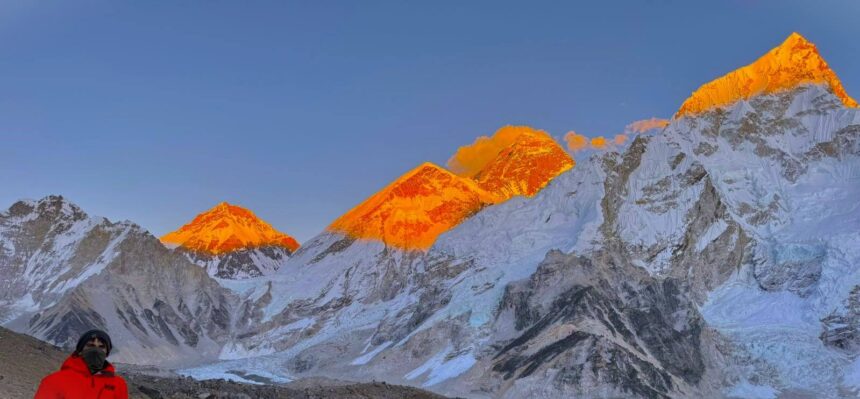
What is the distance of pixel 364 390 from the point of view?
324ft

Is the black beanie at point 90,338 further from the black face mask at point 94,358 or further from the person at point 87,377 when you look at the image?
the black face mask at point 94,358

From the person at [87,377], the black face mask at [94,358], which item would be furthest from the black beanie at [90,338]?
the black face mask at [94,358]

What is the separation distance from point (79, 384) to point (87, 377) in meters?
0.17

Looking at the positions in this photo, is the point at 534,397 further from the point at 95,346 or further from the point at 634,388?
the point at 95,346

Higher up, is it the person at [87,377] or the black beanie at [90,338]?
the black beanie at [90,338]

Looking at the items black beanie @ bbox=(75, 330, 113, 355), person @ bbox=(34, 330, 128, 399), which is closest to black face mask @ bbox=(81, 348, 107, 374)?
person @ bbox=(34, 330, 128, 399)

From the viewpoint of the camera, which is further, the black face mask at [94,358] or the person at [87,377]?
the black face mask at [94,358]

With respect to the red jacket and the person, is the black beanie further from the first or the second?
the red jacket

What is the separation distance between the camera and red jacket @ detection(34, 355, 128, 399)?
1423cm

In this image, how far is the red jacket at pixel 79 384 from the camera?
14.2 metres

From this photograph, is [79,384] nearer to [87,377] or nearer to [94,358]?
[87,377]

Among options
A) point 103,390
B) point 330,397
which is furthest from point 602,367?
point 103,390

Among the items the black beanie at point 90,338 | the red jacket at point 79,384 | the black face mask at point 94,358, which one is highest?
the black beanie at point 90,338

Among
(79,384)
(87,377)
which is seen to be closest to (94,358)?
(87,377)
